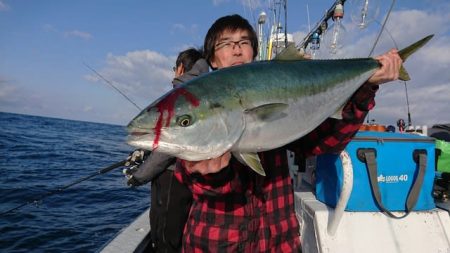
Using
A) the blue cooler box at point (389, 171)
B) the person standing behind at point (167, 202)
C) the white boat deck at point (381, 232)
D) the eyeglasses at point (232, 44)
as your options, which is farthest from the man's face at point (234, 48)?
the white boat deck at point (381, 232)

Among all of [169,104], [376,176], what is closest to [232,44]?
[169,104]

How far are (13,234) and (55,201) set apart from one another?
2849 mm

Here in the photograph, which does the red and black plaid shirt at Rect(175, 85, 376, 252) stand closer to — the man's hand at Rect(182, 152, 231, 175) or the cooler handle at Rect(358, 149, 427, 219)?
the man's hand at Rect(182, 152, 231, 175)

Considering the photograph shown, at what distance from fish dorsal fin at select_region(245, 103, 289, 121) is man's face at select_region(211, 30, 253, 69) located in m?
0.76

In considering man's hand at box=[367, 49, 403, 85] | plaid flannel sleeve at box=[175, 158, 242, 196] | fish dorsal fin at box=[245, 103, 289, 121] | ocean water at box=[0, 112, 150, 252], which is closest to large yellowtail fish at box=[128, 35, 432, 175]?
fish dorsal fin at box=[245, 103, 289, 121]

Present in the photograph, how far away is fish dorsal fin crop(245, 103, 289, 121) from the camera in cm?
170

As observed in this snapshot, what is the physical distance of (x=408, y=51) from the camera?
88.7 inches

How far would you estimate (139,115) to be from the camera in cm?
160

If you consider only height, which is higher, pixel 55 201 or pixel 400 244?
pixel 400 244

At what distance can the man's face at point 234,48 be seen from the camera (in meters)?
2.39

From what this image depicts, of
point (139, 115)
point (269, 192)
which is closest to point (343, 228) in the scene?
point (269, 192)

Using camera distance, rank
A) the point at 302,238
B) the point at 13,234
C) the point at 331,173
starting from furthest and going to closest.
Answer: the point at 13,234 → the point at 302,238 → the point at 331,173

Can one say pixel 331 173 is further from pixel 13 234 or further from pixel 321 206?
pixel 13 234

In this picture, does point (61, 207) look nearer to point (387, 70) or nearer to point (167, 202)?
point (167, 202)
